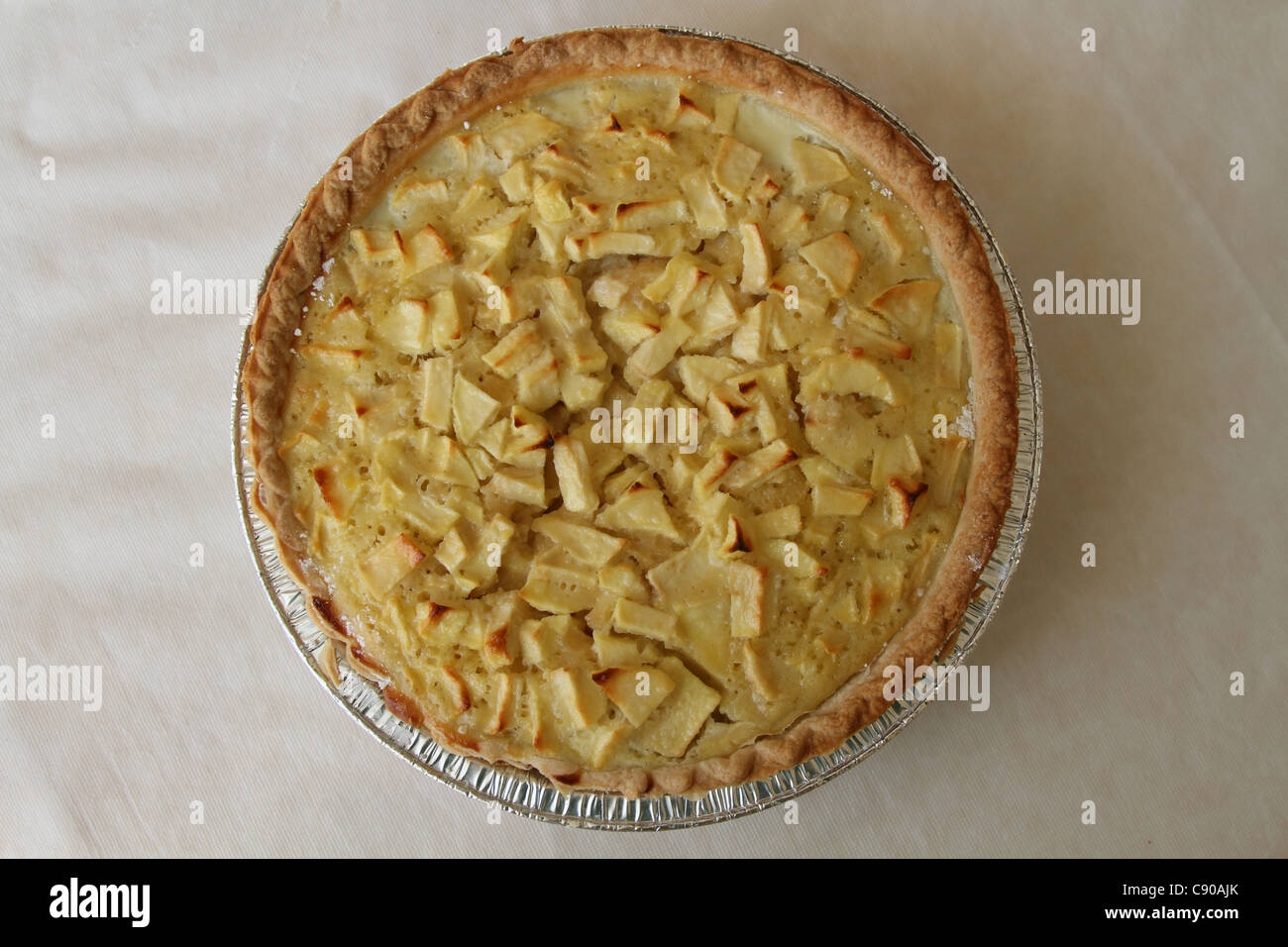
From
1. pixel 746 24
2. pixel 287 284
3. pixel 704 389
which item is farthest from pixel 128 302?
pixel 746 24

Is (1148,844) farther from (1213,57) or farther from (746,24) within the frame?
(746,24)

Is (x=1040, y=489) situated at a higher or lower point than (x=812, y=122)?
lower

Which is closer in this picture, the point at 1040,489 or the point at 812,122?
the point at 812,122

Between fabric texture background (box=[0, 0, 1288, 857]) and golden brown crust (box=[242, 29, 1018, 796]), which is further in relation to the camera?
fabric texture background (box=[0, 0, 1288, 857])

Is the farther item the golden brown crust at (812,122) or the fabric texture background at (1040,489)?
the fabric texture background at (1040,489)
